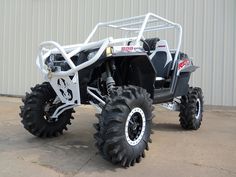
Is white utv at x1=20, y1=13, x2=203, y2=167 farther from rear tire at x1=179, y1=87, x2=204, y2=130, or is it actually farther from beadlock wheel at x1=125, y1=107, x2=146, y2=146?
rear tire at x1=179, y1=87, x2=204, y2=130

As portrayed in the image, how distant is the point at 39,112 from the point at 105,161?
1.37m

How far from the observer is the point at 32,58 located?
11570mm

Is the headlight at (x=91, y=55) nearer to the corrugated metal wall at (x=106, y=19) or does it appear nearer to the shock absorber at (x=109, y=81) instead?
the shock absorber at (x=109, y=81)

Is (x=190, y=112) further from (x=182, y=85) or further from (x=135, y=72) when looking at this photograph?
→ (x=135, y=72)

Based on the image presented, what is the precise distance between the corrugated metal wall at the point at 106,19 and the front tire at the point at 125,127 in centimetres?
520

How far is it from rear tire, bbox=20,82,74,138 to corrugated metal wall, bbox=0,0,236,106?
4961 millimetres

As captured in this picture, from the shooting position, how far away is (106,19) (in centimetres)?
1058

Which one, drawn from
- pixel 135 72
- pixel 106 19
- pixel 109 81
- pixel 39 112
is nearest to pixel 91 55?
pixel 109 81

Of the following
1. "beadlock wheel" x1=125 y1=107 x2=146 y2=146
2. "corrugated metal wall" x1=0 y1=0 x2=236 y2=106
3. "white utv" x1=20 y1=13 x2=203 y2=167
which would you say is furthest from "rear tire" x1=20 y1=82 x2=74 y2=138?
"corrugated metal wall" x1=0 y1=0 x2=236 y2=106

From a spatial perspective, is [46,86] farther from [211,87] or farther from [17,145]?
[211,87]

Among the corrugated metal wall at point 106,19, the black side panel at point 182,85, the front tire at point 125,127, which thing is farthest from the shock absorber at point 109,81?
the corrugated metal wall at point 106,19

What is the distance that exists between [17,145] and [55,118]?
689 mm

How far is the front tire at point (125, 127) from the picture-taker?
4.15 meters

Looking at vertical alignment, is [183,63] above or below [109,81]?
above
